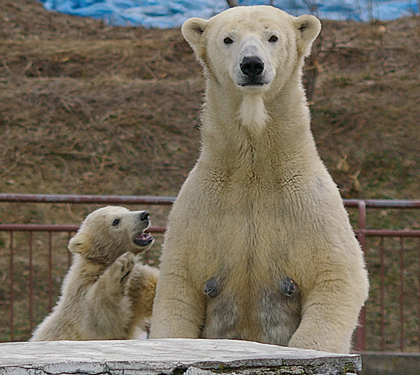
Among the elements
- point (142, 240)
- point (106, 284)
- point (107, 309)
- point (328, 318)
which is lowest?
point (328, 318)

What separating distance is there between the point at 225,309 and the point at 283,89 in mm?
1021

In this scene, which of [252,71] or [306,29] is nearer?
[252,71]

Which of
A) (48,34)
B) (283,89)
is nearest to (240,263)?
(283,89)

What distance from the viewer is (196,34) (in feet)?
12.1


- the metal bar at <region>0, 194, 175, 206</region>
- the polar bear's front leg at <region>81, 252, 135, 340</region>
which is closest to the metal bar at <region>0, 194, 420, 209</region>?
→ the metal bar at <region>0, 194, 175, 206</region>

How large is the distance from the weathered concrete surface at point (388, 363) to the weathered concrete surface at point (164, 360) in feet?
12.0

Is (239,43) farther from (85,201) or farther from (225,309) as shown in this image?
(85,201)

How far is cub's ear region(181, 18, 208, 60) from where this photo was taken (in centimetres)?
367

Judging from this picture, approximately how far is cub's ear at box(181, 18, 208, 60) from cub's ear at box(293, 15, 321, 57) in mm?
446

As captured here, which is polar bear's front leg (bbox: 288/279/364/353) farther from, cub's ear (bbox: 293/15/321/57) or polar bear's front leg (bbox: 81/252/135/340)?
polar bear's front leg (bbox: 81/252/135/340)

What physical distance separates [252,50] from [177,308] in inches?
46.5

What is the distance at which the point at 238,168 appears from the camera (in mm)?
3447

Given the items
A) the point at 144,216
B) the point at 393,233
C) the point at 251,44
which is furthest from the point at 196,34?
the point at 393,233

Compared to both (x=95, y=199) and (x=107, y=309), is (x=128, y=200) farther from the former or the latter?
(x=107, y=309)
